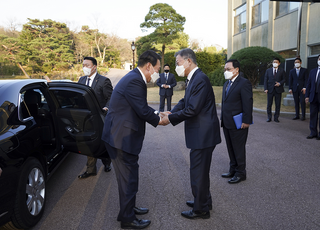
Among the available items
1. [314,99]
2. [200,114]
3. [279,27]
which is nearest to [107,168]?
[200,114]

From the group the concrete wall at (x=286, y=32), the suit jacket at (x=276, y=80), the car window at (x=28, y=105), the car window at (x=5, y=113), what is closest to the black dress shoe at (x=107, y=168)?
the car window at (x=28, y=105)

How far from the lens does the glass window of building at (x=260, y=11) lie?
64.7 ft

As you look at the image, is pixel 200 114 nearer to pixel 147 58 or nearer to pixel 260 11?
pixel 147 58

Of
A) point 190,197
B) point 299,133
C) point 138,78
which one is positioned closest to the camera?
point 138,78

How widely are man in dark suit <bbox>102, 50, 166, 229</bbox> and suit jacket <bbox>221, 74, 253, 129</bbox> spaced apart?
1799 mm

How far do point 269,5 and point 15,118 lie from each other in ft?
65.6

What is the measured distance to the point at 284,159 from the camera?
216 inches

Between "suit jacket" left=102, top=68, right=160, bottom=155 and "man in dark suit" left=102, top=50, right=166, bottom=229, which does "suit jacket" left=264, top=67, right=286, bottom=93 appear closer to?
"man in dark suit" left=102, top=50, right=166, bottom=229

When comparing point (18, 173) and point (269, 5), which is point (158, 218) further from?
point (269, 5)

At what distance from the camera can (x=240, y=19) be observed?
24.0 metres

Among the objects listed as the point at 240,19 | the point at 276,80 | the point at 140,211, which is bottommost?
the point at 140,211

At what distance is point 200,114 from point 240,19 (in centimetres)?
2346

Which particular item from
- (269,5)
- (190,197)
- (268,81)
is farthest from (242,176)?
(269,5)

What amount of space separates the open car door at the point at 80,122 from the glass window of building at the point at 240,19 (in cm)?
2191
